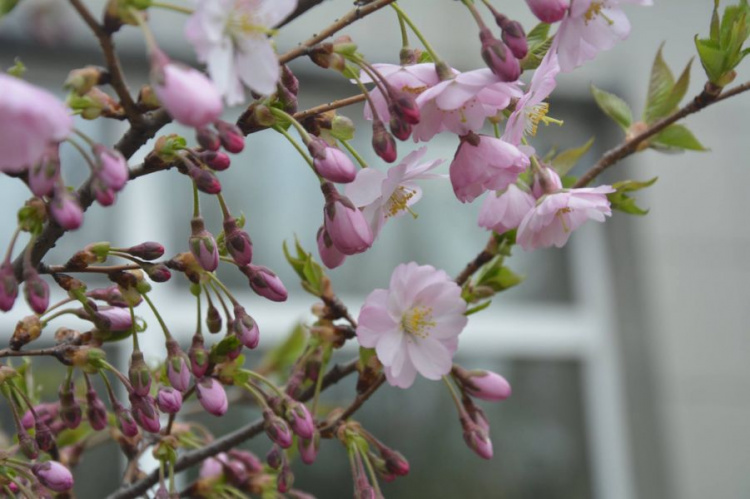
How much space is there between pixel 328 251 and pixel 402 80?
0.30 ft

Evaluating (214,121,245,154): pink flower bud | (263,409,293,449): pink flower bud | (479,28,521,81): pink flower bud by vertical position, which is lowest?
(263,409,293,449): pink flower bud

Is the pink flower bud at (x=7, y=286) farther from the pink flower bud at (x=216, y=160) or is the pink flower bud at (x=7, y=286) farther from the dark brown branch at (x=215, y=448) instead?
the dark brown branch at (x=215, y=448)

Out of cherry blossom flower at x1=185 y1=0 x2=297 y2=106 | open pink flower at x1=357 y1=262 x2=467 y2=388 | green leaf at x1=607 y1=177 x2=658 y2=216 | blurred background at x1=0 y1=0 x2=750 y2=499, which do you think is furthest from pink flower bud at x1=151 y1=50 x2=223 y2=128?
blurred background at x1=0 y1=0 x2=750 y2=499

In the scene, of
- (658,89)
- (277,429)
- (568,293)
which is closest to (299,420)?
(277,429)

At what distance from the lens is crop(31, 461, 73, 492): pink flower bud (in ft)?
1.56

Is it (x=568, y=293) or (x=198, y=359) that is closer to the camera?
(x=198, y=359)

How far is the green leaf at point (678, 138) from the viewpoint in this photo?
61cm

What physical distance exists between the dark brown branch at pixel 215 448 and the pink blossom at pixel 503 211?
0.12 metres

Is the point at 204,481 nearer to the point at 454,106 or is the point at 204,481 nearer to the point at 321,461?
the point at 454,106

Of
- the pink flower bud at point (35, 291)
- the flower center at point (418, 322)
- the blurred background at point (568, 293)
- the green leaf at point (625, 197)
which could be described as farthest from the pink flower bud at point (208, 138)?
the blurred background at point (568, 293)

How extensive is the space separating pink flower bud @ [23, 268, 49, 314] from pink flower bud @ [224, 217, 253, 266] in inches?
3.4

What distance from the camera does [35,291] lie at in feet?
1.34

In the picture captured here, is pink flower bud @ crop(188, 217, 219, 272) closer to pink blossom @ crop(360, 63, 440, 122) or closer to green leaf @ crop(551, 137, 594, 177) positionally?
pink blossom @ crop(360, 63, 440, 122)

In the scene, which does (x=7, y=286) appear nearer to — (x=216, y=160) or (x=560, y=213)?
(x=216, y=160)
